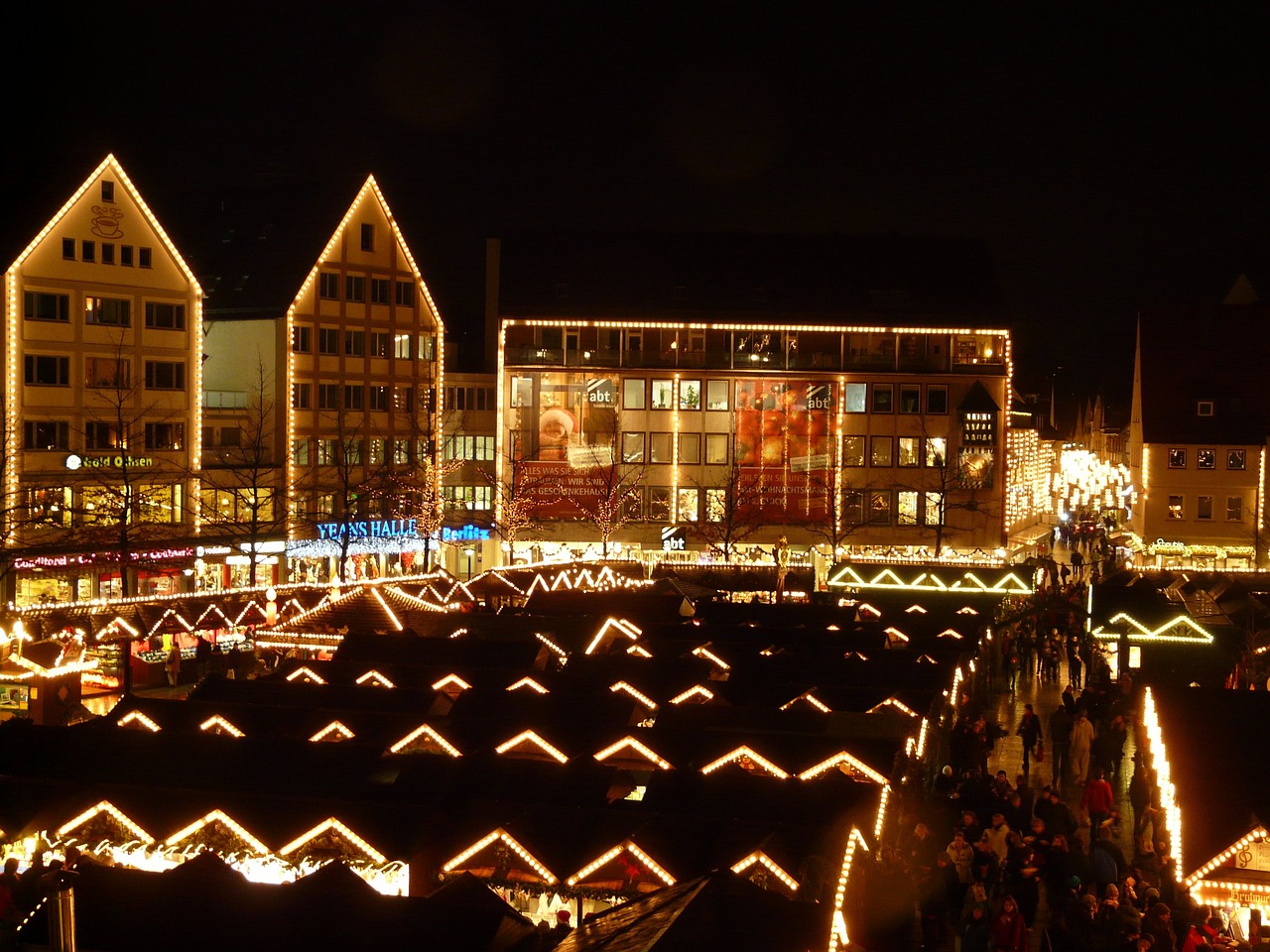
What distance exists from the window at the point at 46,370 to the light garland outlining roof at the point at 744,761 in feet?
81.2

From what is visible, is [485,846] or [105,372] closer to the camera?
[485,846]

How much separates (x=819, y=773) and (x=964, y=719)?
483 cm

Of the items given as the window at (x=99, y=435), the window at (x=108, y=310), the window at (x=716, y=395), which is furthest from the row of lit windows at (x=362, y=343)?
the window at (x=716, y=395)

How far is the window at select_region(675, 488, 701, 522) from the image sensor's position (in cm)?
4978

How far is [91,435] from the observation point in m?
35.8

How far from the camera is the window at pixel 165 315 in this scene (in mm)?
37500

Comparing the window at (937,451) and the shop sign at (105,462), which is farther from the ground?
the window at (937,451)

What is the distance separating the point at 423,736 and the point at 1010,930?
26.3 ft

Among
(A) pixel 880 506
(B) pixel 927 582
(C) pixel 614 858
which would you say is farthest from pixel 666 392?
(C) pixel 614 858

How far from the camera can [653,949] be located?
8352mm

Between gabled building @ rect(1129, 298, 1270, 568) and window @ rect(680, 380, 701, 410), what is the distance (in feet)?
53.8

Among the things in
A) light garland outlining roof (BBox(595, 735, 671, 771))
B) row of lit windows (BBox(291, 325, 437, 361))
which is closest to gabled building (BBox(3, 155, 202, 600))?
row of lit windows (BBox(291, 325, 437, 361))

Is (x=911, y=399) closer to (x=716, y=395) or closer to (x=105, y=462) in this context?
(x=716, y=395)

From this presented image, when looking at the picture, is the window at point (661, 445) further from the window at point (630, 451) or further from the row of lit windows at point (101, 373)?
the row of lit windows at point (101, 373)
